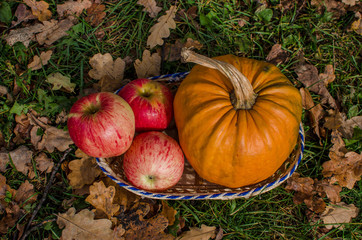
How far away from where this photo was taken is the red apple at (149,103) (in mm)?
2549

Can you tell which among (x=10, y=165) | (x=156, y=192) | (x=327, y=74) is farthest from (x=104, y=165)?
(x=327, y=74)

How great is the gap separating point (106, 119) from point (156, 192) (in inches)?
30.8

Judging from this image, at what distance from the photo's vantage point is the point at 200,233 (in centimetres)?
284

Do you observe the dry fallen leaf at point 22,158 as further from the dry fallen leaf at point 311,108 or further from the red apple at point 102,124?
the dry fallen leaf at point 311,108

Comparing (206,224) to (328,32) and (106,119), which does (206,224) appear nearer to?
(106,119)

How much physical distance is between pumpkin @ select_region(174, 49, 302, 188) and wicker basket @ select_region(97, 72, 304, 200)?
0.58 ft

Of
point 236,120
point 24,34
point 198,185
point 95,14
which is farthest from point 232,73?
point 24,34

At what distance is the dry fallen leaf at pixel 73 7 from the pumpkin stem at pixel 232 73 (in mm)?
1860

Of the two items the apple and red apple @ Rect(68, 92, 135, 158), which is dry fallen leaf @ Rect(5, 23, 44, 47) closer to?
red apple @ Rect(68, 92, 135, 158)

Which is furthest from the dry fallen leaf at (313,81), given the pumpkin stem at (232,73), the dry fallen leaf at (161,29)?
the dry fallen leaf at (161,29)

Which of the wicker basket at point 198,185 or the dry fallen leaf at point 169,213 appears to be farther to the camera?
the dry fallen leaf at point 169,213

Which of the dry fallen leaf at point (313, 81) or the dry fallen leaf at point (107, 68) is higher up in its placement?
the dry fallen leaf at point (313, 81)

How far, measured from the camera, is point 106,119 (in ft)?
7.36

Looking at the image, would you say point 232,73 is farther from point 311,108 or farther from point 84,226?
point 84,226
